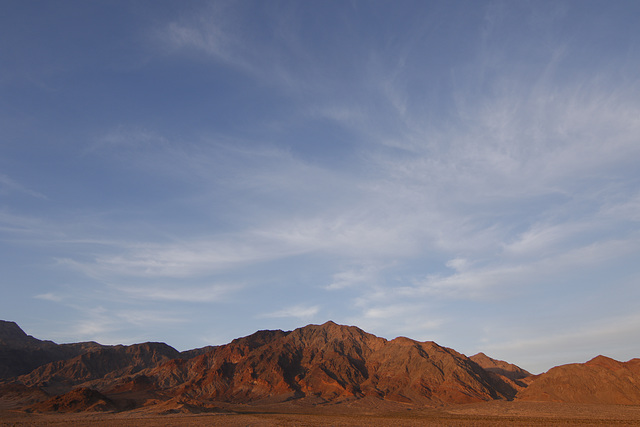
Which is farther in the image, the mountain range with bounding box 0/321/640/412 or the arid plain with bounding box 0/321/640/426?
the mountain range with bounding box 0/321/640/412

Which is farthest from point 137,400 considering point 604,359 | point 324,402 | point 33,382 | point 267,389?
point 604,359

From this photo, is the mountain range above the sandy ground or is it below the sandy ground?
above

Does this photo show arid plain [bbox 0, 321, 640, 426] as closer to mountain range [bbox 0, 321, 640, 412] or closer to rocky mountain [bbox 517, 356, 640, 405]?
rocky mountain [bbox 517, 356, 640, 405]

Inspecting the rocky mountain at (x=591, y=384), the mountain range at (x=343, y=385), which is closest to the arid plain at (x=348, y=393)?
the rocky mountain at (x=591, y=384)

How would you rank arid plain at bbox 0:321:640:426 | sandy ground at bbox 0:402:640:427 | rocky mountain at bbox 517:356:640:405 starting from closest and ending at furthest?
sandy ground at bbox 0:402:640:427 < arid plain at bbox 0:321:640:426 < rocky mountain at bbox 517:356:640:405

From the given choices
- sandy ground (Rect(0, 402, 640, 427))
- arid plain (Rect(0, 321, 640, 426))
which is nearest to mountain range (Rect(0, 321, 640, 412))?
arid plain (Rect(0, 321, 640, 426))

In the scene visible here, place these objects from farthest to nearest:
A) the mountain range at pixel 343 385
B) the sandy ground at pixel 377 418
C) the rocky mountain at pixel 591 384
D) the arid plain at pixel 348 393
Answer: the mountain range at pixel 343 385 → the rocky mountain at pixel 591 384 → the arid plain at pixel 348 393 → the sandy ground at pixel 377 418

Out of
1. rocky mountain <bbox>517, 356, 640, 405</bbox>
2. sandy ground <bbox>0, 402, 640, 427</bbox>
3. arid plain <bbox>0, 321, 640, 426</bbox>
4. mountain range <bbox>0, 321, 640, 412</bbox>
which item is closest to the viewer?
sandy ground <bbox>0, 402, 640, 427</bbox>

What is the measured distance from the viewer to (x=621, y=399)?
11369 centimetres

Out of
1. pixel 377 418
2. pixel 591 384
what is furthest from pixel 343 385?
pixel 591 384

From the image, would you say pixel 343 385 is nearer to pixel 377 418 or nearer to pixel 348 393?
pixel 348 393

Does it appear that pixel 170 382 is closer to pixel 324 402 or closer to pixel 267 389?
pixel 267 389

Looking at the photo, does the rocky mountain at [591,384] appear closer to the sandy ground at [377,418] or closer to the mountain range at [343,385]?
the mountain range at [343,385]

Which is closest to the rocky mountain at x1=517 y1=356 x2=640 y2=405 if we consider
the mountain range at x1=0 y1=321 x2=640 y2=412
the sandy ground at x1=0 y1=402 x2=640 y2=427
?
the mountain range at x1=0 y1=321 x2=640 y2=412
